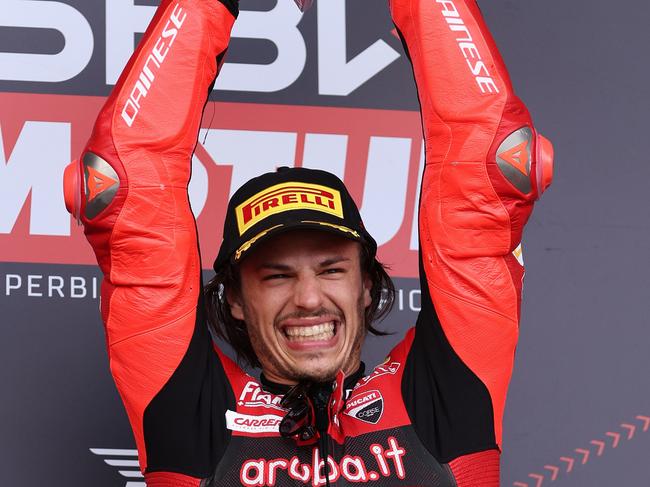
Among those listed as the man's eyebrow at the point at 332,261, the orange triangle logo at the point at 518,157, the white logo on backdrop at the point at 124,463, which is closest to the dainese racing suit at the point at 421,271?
the orange triangle logo at the point at 518,157

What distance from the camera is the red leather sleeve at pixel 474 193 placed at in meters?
1.51

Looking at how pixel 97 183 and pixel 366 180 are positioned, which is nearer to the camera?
pixel 97 183

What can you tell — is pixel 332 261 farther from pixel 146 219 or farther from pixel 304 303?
pixel 146 219

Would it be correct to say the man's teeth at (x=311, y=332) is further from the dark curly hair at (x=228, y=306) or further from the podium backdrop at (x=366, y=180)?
the podium backdrop at (x=366, y=180)

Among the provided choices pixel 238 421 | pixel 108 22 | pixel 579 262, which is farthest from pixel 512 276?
pixel 108 22

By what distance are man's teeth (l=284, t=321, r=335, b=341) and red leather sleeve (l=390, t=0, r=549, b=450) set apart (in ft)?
0.48

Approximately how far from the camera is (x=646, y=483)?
200 cm

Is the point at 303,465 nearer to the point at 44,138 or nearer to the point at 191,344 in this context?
the point at 191,344

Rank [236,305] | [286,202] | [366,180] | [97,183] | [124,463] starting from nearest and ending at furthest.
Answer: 1. [97,183]
2. [286,202]
3. [236,305]
4. [124,463]
5. [366,180]

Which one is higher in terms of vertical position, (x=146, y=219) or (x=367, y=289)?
(x=146, y=219)

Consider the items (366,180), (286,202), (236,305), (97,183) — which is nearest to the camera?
Result: (97,183)

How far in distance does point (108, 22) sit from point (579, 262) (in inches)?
35.5

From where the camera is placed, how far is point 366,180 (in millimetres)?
2043

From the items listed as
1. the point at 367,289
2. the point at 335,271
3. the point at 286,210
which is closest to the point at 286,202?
the point at 286,210
